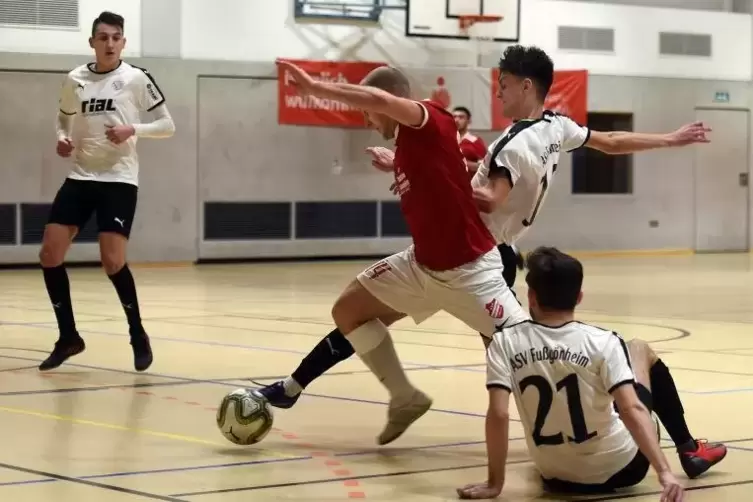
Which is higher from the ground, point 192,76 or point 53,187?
point 192,76

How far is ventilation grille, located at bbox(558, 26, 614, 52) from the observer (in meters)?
24.8

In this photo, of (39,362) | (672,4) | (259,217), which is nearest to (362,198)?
(259,217)

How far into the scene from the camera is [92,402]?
720cm

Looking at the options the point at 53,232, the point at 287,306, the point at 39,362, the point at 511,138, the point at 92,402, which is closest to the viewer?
the point at 511,138

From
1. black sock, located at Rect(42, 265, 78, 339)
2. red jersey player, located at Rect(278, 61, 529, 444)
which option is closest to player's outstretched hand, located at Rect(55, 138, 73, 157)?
black sock, located at Rect(42, 265, 78, 339)

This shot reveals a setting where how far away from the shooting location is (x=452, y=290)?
5.73 meters

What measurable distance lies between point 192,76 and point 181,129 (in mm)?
835

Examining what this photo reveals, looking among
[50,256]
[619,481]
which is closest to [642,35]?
[50,256]

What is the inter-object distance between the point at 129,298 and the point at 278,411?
2026mm

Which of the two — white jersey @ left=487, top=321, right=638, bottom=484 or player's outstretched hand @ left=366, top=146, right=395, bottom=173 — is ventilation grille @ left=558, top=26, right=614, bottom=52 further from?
white jersey @ left=487, top=321, right=638, bottom=484

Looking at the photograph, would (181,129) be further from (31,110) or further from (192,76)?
(31,110)

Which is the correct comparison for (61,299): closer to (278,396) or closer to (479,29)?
(278,396)

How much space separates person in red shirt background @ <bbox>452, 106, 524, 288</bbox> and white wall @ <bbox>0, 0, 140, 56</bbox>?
822 centimetres

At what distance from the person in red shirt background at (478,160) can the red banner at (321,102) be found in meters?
8.04
